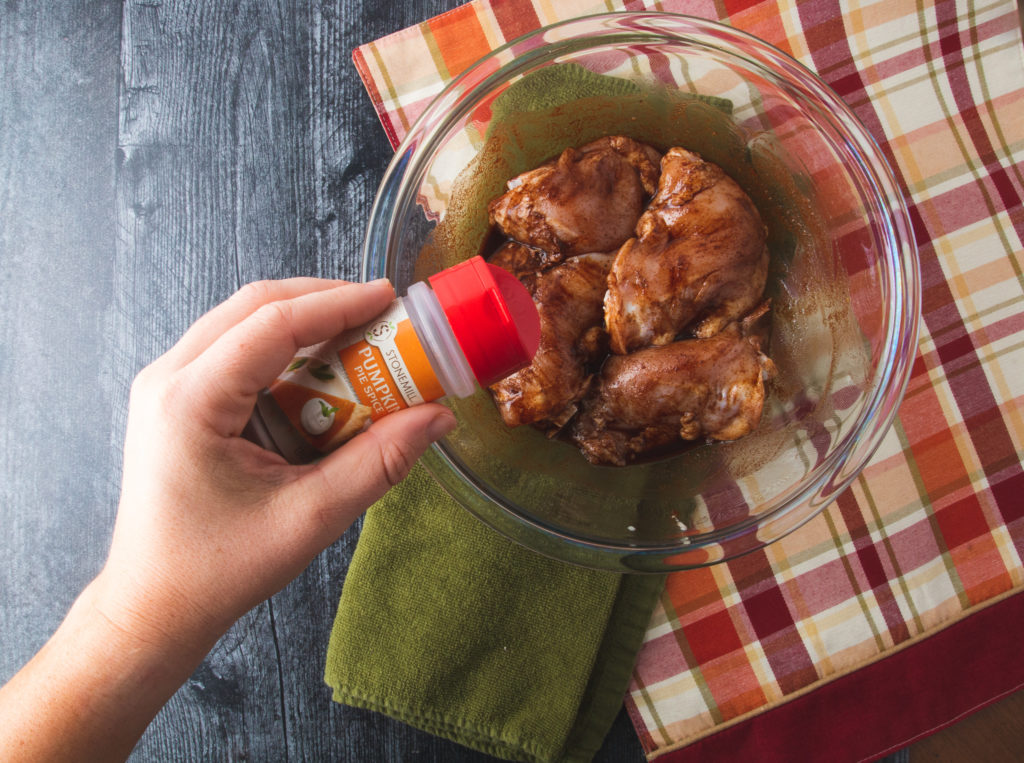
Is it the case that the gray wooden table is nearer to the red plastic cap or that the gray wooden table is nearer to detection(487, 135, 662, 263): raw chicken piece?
detection(487, 135, 662, 263): raw chicken piece

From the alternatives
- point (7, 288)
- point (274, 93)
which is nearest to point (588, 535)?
point (274, 93)

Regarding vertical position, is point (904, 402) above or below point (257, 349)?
below

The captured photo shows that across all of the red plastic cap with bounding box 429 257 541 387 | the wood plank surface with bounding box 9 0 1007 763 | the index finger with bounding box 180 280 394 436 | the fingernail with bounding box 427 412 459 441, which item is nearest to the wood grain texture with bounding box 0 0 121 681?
the wood plank surface with bounding box 9 0 1007 763

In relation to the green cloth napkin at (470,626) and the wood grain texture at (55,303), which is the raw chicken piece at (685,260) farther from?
the wood grain texture at (55,303)

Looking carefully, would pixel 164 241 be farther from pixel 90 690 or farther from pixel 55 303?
pixel 90 690

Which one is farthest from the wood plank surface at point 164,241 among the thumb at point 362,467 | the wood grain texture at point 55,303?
the thumb at point 362,467

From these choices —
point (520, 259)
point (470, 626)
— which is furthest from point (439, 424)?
point (470, 626)

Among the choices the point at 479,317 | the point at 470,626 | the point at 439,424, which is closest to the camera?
the point at 479,317
